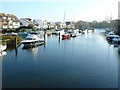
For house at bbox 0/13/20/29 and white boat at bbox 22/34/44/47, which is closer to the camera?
white boat at bbox 22/34/44/47

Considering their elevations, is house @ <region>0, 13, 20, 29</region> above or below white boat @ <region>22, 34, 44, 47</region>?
above

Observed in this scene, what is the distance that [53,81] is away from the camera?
8.48 metres

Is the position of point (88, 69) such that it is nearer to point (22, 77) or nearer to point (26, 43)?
point (22, 77)

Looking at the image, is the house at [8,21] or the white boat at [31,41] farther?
the house at [8,21]

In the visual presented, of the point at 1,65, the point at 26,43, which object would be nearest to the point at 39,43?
the point at 26,43

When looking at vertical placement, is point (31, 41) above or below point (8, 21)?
below

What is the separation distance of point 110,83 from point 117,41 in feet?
53.5

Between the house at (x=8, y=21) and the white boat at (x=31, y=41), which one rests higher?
the house at (x=8, y=21)

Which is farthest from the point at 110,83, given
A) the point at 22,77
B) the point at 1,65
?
the point at 1,65

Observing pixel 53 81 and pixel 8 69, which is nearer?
pixel 53 81

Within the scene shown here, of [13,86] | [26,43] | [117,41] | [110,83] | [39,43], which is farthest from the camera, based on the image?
[117,41]

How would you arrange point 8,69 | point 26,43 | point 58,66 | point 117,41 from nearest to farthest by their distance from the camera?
point 8,69, point 58,66, point 26,43, point 117,41

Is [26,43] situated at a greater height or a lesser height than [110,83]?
greater

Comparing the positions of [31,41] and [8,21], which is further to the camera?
[8,21]
